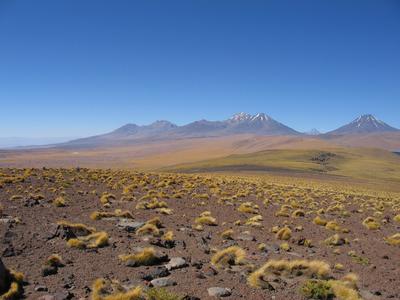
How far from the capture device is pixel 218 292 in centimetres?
921

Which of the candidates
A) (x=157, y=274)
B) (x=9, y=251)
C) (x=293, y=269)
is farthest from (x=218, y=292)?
(x=9, y=251)

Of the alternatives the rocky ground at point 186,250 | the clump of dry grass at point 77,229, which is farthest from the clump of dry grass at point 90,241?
the clump of dry grass at point 77,229

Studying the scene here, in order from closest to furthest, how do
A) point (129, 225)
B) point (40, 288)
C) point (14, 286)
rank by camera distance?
point (14, 286) < point (40, 288) < point (129, 225)

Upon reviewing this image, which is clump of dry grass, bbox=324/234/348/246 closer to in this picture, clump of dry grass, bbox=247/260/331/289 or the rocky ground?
the rocky ground

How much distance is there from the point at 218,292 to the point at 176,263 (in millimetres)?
2376

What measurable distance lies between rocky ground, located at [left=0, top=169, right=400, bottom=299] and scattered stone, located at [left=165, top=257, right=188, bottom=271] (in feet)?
0.10

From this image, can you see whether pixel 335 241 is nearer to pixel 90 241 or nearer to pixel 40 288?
pixel 90 241

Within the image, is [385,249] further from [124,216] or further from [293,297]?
[124,216]

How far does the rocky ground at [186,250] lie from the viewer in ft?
31.7

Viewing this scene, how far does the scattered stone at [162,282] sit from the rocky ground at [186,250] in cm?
3

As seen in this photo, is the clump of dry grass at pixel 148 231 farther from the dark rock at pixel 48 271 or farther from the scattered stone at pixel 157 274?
the dark rock at pixel 48 271

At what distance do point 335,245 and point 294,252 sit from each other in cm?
287

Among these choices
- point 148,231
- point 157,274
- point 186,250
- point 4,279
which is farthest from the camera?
point 148,231

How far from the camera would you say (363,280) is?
1138 centimetres
